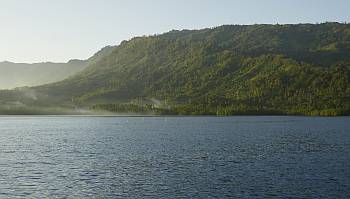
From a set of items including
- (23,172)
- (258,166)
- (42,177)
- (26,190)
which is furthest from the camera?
(258,166)

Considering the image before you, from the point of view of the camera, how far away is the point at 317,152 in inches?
5182

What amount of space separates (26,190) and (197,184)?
92.6 feet

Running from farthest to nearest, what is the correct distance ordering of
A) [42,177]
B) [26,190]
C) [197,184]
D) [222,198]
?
1. [42,177]
2. [197,184]
3. [26,190]
4. [222,198]

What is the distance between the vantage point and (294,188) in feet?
255

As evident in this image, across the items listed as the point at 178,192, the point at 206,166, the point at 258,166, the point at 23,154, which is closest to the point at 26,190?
the point at 178,192

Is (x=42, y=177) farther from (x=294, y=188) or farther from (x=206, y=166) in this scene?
(x=294, y=188)

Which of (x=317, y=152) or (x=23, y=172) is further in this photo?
(x=317, y=152)

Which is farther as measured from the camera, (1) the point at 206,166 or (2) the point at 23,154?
(2) the point at 23,154

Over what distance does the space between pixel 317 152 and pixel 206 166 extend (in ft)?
142

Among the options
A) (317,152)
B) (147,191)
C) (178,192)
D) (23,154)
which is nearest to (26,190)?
(147,191)

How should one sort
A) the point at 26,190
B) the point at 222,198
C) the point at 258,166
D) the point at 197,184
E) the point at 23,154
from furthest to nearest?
the point at 23,154, the point at 258,166, the point at 197,184, the point at 26,190, the point at 222,198

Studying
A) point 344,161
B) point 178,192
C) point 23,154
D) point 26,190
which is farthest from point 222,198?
point 23,154

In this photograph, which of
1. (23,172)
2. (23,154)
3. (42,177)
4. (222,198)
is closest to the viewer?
(222,198)

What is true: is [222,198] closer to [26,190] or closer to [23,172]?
[26,190]
